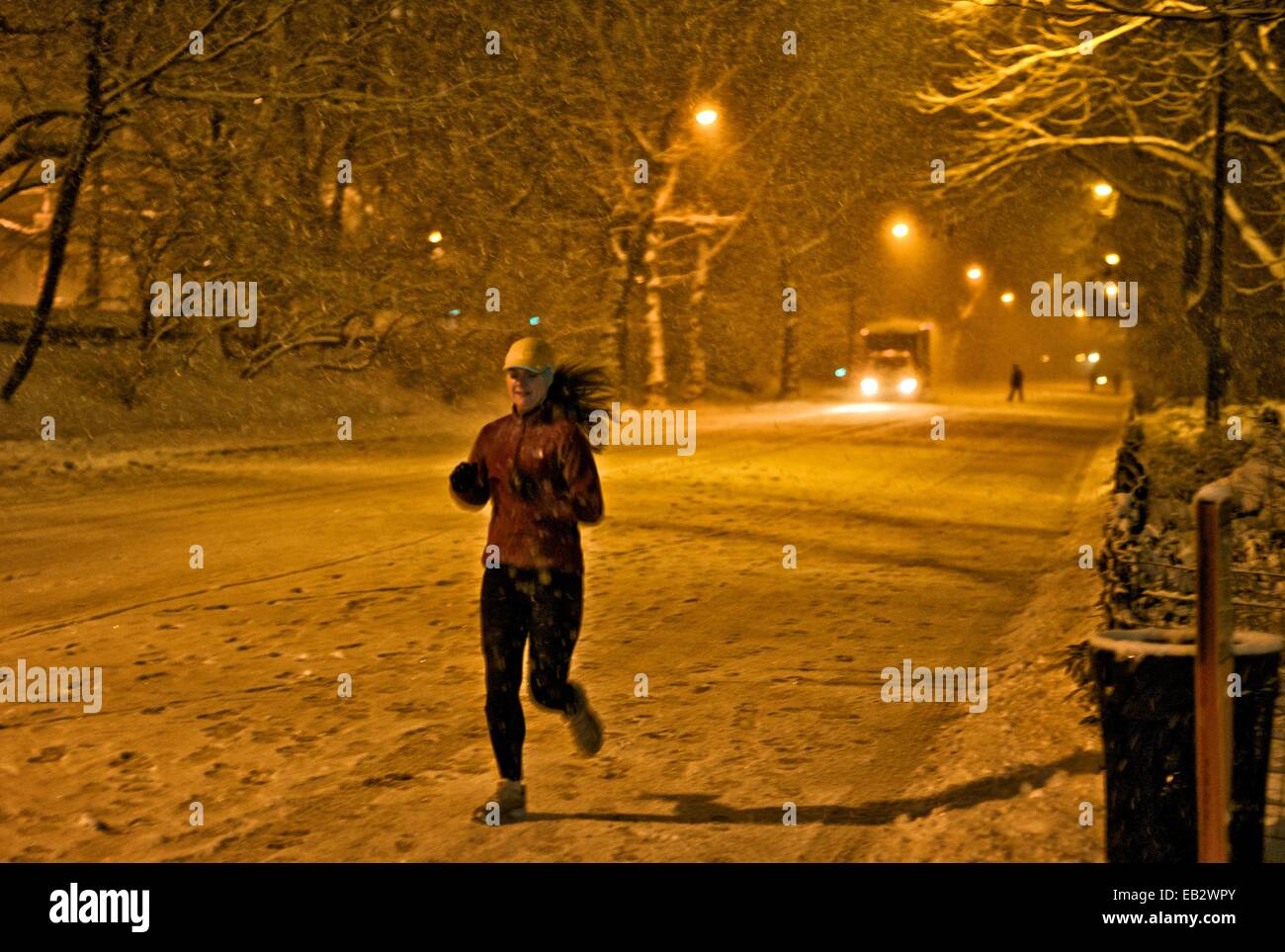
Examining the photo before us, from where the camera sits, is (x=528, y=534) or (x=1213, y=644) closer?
(x=1213, y=644)

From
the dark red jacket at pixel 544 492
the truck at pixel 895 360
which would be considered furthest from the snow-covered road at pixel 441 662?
the truck at pixel 895 360

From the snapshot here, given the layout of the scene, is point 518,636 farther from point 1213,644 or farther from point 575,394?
point 1213,644

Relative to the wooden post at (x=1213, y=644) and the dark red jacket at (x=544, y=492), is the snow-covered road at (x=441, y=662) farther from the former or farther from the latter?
the wooden post at (x=1213, y=644)

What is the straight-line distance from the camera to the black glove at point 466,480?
5262 mm

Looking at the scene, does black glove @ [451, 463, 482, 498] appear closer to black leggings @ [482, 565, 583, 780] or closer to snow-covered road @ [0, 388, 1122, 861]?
black leggings @ [482, 565, 583, 780]

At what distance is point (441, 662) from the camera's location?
7965mm

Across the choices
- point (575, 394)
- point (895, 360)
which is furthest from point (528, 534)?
point (895, 360)

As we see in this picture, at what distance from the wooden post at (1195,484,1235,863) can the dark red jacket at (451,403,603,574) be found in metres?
2.39

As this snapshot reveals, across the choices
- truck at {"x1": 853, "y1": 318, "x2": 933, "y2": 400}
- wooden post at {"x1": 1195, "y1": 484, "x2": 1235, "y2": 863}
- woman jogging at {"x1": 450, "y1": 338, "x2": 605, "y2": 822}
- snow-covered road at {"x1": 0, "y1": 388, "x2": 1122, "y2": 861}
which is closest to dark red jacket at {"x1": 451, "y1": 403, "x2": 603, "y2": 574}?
woman jogging at {"x1": 450, "y1": 338, "x2": 605, "y2": 822}

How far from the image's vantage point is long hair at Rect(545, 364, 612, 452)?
5.32 m

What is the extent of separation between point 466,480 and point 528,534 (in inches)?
13.0

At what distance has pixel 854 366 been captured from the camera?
58094 mm
